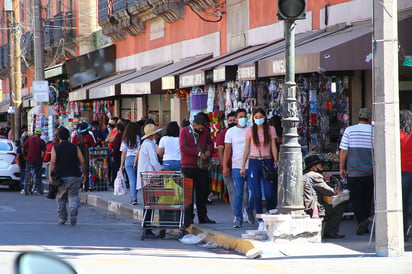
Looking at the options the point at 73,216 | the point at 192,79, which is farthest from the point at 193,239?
the point at 192,79

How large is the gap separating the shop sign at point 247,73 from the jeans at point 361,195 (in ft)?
14.2

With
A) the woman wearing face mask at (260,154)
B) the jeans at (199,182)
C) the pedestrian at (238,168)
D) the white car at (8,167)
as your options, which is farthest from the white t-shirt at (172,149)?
the white car at (8,167)

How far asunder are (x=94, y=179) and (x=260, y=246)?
1110 centimetres

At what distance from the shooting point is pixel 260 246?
34.2 ft

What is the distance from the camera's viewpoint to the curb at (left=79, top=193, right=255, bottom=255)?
10884 millimetres

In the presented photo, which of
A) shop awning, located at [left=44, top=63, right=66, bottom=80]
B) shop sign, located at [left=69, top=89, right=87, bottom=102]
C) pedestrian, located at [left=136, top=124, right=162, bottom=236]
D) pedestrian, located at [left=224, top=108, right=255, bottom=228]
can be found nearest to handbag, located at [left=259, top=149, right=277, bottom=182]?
pedestrian, located at [left=224, top=108, right=255, bottom=228]

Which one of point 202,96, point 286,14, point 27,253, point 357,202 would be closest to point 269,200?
point 357,202

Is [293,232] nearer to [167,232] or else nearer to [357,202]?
[357,202]

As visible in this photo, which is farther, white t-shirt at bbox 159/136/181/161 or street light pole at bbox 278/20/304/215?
white t-shirt at bbox 159/136/181/161

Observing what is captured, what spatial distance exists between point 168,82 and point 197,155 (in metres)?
8.23

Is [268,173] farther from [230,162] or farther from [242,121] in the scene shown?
[230,162]

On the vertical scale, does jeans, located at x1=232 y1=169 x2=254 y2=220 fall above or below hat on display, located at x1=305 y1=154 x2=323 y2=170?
below

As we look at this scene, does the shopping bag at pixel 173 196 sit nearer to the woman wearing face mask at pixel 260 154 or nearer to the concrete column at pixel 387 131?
the woman wearing face mask at pixel 260 154

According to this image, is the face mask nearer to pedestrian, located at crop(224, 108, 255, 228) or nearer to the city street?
pedestrian, located at crop(224, 108, 255, 228)
